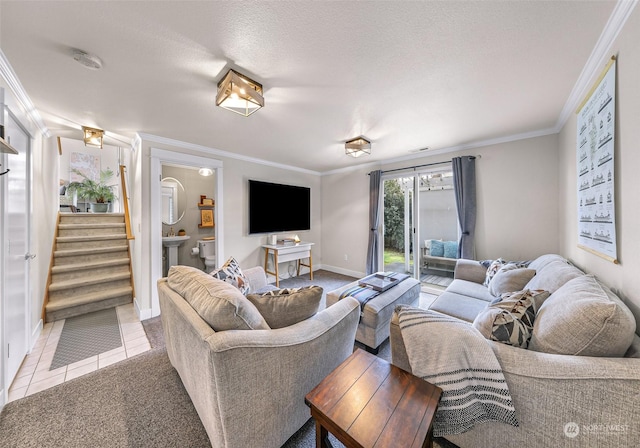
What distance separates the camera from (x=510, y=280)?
7.04 feet

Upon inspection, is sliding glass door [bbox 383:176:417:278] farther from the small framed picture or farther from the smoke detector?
the smoke detector

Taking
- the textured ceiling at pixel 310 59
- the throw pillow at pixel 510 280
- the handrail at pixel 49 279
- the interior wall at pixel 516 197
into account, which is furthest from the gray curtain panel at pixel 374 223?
the handrail at pixel 49 279

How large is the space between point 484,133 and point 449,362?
9.91ft

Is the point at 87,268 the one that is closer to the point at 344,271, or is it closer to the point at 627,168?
the point at 344,271

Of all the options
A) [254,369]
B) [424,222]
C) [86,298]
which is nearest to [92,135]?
[86,298]

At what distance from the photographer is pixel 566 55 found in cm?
152

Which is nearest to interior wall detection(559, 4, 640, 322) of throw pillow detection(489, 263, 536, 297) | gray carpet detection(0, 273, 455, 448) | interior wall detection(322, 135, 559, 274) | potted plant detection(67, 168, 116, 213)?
throw pillow detection(489, 263, 536, 297)

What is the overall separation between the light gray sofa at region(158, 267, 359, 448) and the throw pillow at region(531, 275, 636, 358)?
1010 millimetres

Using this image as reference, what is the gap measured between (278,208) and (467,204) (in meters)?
3.21

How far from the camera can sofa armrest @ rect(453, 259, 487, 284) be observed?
9.11 ft

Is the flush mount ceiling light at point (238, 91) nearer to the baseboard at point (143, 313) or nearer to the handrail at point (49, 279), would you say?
the baseboard at point (143, 313)

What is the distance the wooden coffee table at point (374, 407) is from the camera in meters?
0.78

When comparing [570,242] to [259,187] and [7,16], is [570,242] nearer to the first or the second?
[259,187]

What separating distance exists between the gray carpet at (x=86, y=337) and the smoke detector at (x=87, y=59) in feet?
Result: 8.01
